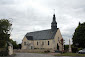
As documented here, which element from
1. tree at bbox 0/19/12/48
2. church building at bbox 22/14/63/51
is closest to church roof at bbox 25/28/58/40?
church building at bbox 22/14/63/51

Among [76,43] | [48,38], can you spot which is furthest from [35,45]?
[76,43]

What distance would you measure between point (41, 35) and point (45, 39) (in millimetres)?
4265

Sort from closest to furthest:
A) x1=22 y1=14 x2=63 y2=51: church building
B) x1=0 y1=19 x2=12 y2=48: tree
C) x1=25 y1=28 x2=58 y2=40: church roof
Answer: x1=0 y1=19 x2=12 y2=48: tree
x1=22 y1=14 x2=63 y2=51: church building
x1=25 y1=28 x2=58 y2=40: church roof

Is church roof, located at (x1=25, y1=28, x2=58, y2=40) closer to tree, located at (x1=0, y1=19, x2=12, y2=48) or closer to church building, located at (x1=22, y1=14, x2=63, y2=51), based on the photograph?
church building, located at (x1=22, y1=14, x2=63, y2=51)

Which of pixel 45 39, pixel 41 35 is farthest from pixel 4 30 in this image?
pixel 41 35

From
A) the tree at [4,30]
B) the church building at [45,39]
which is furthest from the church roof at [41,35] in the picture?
the tree at [4,30]

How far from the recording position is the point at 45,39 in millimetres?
67000

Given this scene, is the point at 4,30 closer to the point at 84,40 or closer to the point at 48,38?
the point at 84,40

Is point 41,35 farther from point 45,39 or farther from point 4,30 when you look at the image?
point 4,30

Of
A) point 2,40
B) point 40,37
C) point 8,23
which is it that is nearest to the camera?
point 2,40

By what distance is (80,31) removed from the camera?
5416 cm

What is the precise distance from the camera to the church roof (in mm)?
65375

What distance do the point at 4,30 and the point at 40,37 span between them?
3585 cm

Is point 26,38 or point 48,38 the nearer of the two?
point 48,38
